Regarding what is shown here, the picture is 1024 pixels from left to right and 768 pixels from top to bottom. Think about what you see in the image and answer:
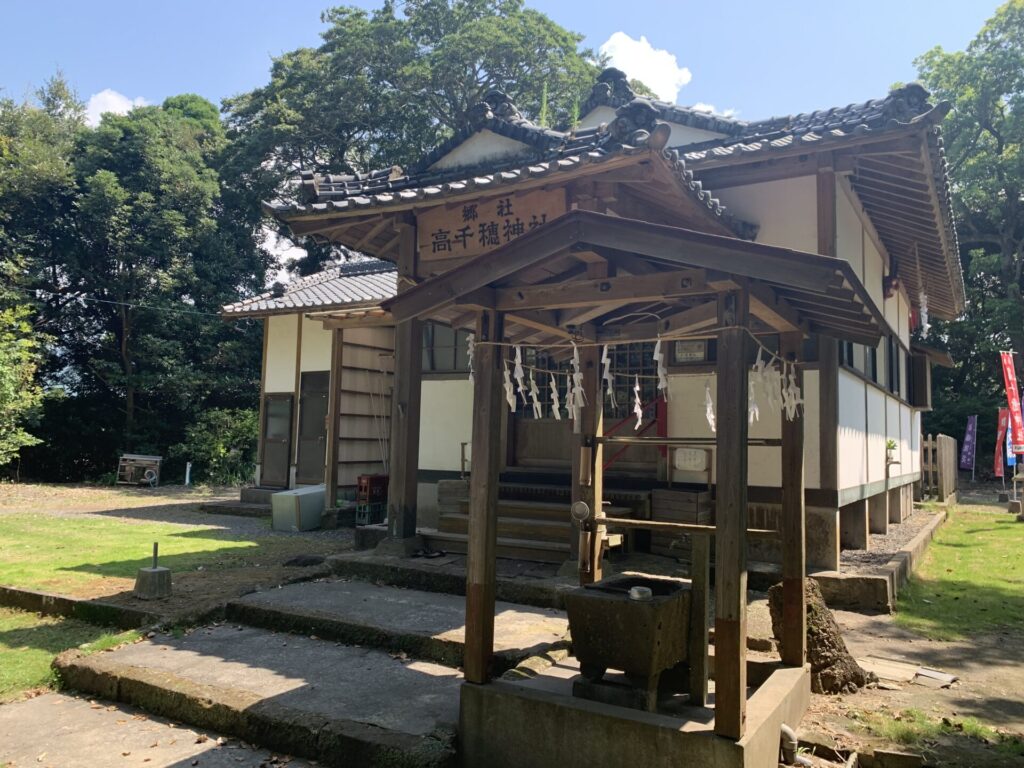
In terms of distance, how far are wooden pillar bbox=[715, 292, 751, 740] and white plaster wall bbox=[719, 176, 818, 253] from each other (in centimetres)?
488

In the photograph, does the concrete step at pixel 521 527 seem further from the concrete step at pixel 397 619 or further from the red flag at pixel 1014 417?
the red flag at pixel 1014 417

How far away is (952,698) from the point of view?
17.0 feet

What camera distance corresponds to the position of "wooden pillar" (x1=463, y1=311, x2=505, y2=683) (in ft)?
13.9

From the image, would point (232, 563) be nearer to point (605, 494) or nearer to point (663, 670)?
point (605, 494)

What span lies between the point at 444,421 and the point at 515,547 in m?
3.13

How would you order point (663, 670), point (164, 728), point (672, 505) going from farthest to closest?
point (672, 505) < point (164, 728) < point (663, 670)

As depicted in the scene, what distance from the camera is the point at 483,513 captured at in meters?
4.37

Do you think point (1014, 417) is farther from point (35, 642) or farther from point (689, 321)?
point (35, 642)

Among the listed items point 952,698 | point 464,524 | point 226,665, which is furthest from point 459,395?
point 952,698

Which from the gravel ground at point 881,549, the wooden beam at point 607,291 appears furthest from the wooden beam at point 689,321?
the gravel ground at point 881,549

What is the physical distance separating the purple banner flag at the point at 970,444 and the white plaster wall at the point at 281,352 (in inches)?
1052

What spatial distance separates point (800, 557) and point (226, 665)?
4.66 metres

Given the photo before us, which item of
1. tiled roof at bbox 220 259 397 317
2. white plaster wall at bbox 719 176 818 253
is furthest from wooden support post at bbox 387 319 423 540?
tiled roof at bbox 220 259 397 317

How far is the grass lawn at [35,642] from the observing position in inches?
216
